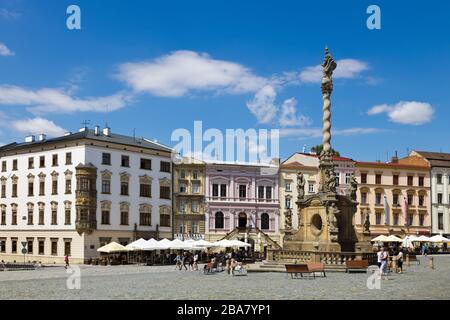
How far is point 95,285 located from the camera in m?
28.1

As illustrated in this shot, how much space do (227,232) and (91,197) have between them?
17.6 metres

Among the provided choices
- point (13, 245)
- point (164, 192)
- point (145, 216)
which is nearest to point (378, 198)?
point (164, 192)

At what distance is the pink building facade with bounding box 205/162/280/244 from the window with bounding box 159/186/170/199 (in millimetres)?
4701

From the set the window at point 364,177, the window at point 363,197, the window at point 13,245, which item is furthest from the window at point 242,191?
the window at point 13,245

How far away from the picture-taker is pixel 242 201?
7156 centimetres

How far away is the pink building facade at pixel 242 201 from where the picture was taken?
6975 cm

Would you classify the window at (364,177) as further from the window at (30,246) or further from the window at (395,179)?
the window at (30,246)

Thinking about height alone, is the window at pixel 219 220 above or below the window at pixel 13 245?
above

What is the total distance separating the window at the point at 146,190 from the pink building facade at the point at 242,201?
7341 mm

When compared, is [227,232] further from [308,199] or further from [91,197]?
[308,199]

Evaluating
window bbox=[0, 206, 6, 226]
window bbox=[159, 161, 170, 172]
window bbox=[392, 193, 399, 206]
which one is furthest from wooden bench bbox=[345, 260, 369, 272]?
window bbox=[392, 193, 399, 206]

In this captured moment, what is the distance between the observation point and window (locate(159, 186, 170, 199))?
66.2m

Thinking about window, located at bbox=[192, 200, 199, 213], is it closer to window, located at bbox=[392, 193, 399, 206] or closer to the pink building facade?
the pink building facade

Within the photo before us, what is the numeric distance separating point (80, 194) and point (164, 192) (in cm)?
1077
